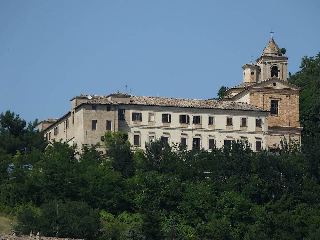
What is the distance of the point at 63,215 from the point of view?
67625mm

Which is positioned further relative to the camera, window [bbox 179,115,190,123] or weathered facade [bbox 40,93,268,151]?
window [bbox 179,115,190,123]

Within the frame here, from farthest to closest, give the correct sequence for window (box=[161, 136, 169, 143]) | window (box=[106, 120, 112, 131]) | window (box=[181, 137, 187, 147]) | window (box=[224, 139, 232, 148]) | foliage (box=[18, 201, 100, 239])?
window (box=[224, 139, 232, 148]), window (box=[181, 137, 187, 147]), window (box=[161, 136, 169, 143]), window (box=[106, 120, 112, 131]), foliage (box=[18, 201, 100, 239])

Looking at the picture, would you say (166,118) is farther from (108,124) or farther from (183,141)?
(108,124)

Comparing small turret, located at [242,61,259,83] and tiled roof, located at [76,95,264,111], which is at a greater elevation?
small turret, located at [242,61,259,83]

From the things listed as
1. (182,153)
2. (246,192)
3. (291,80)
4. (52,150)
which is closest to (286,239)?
(246,192)

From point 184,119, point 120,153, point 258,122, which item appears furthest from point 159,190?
point 258,122

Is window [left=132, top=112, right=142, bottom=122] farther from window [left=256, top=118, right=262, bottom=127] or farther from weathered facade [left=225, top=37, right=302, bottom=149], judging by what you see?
weathered facade [left=225, top=37, right=302, bottom=149]

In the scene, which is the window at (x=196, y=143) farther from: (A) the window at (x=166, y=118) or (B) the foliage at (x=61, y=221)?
(B) the foliage at (x=61, y=221)

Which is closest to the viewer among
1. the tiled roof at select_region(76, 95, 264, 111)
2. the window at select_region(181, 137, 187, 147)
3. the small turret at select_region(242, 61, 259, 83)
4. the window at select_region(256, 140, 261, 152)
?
the tiled roof at select_region(76, 95, 264, 111)

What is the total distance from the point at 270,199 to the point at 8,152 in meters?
21.7

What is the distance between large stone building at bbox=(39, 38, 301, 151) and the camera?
260 ft

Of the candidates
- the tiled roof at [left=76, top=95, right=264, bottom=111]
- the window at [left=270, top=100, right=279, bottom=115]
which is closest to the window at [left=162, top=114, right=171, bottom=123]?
the tiled roof at [left=76, top=95, right=264, bottom=111]

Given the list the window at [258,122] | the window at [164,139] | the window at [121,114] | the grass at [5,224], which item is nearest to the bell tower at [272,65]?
the window at [258,122]

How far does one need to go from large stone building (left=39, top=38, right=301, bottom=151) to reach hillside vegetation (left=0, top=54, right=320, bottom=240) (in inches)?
61.6
